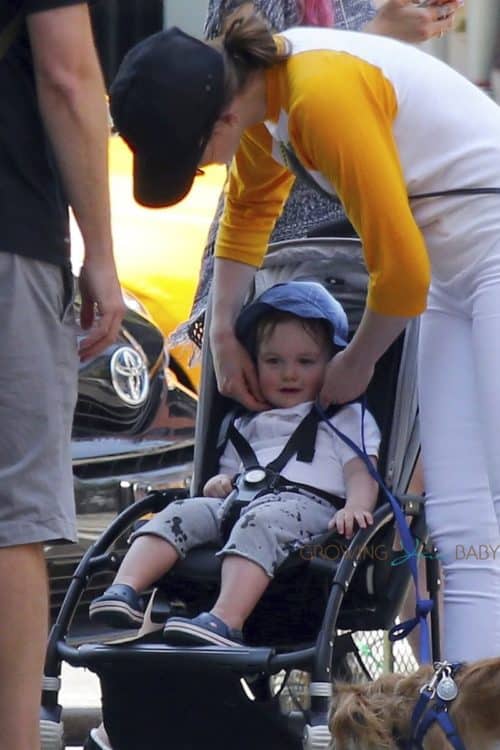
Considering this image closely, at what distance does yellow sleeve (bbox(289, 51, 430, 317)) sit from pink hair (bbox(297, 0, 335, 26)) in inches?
48.5

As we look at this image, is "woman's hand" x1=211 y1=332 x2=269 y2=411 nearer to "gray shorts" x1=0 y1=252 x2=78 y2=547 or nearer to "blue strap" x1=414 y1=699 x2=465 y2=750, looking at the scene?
"gray shorts" x1=0 y1=252 x2=78 y2=547

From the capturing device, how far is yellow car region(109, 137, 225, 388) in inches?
222

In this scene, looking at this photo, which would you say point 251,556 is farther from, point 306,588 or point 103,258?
point 103,258

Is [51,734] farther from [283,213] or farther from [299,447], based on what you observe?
[283,213]

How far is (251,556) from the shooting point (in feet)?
12.0

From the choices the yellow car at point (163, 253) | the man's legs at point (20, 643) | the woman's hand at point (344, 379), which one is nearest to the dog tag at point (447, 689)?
the man's legs at point (20, 643)

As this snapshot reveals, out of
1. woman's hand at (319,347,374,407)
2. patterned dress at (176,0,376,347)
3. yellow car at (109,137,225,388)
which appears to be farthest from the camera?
yellow car at (109,137,225,388)

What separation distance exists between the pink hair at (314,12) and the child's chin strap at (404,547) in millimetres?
1112

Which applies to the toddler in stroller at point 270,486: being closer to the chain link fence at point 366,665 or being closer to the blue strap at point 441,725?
the chain link fence at point 366,665

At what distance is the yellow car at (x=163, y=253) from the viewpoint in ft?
18.5

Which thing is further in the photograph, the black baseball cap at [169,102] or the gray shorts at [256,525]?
the gray shorts at [256,525]

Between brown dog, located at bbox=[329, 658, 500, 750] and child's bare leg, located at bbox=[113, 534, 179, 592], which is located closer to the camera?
brown dog, located at bbox=[329, 658, 500, 750]

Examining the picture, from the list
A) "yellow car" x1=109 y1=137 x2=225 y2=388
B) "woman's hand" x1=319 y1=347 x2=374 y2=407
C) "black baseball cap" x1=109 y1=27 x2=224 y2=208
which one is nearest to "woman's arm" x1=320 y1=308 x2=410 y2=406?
"woman's hand" x1=319 y1=347 x2=374 y2=407

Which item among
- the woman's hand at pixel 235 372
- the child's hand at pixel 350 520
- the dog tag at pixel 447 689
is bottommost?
the child's hand at pixel 350 520
